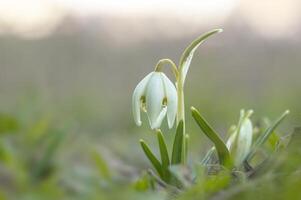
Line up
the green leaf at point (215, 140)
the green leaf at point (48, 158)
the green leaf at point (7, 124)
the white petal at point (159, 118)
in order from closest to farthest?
the green leaf at point (215, 140)
the white petal at point (159, 118)
the green leaf at point (48, 158)
the green leaf at point (7, 124)

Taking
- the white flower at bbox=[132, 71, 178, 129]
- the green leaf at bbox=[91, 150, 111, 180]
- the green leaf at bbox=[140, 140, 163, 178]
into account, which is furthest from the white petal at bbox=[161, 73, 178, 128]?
the green leaf at bbox=[91, 150, 111, 180]

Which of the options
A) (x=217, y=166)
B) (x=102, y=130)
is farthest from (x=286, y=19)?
(x=217, y=166)

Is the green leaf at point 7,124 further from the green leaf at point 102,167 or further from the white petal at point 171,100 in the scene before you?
the white petal at point 171,100

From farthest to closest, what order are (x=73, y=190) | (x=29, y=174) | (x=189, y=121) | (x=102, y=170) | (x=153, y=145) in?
(x=189, y=121), (x=153, y=145), (x=29, y=174), (x=102, y=170), (x=73, y=190)

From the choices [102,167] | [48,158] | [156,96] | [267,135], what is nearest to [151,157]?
[156,96]

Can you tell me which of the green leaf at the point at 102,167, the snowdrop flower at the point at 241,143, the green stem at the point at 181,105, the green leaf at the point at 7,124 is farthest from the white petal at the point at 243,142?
the green leaf at the point at 7,124

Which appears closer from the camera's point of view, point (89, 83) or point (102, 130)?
point (102, 130)

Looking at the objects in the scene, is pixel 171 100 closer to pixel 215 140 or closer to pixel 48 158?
pixel 215 140

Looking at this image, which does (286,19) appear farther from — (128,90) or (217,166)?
(217,166)
